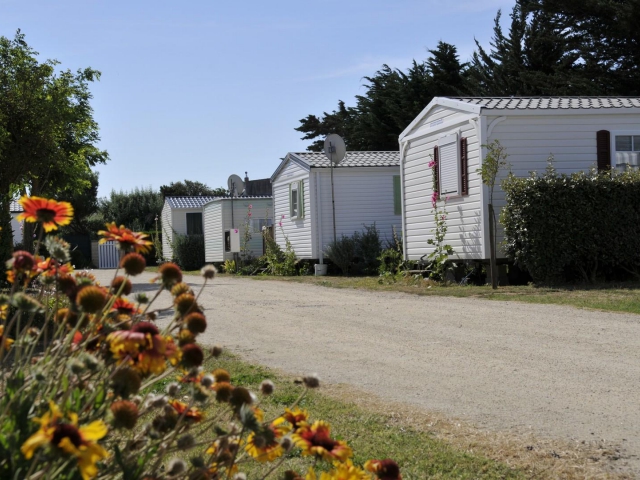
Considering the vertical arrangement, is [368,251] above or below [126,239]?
below

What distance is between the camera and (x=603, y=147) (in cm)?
1700

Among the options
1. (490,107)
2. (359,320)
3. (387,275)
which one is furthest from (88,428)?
(387,275)

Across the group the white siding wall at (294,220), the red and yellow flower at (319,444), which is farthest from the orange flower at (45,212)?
the white siding wall at (294,220)

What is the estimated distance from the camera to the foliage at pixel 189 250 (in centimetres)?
3556

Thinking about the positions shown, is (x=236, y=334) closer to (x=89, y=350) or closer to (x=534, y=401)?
(x=534, y=401)

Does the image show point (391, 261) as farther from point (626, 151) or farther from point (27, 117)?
point (27, 117)

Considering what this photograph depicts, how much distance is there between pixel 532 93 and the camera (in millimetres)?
30219

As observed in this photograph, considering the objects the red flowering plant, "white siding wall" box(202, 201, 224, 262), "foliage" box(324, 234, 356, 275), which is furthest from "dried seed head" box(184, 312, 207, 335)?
"white siding wall" box(202, 201, 224, 262)

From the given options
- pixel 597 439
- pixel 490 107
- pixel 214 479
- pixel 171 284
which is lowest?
pixel 597 439

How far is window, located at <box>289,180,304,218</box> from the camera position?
83.1 ft

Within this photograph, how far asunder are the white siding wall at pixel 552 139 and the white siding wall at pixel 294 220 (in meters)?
8.89

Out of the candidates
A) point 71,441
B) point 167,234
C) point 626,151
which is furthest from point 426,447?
point 167,234

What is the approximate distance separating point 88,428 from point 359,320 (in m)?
9.38

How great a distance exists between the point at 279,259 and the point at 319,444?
23710 mm
